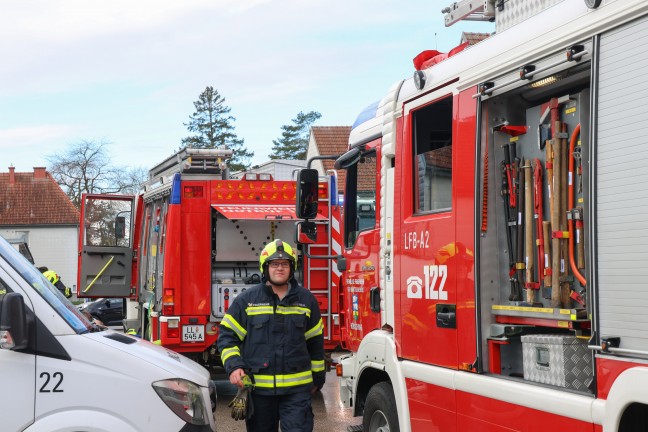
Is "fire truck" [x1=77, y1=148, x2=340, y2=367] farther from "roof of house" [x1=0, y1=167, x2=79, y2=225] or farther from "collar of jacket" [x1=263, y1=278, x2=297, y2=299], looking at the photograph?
"roof of house" [x1=0, y1=167, x2=79, y2=225]

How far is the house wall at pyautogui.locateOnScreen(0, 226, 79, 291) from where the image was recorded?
5072 centimetres

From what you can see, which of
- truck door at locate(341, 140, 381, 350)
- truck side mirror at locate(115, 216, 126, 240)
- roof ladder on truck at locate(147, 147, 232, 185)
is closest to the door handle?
truck door at locate(341, 140, 381, 350)

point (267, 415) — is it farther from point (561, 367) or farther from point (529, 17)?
point (529, 17)

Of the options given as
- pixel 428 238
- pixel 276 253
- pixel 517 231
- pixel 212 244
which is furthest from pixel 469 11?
pixel 212 244

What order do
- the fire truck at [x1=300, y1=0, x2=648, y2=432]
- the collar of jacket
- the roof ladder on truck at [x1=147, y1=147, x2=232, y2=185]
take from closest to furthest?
the fire truck at [x1=300, y1=0, x2=648, y2=432] → the collar of jacket → the roof ladder on truck at [x1=147, y1=147, x2=232, y2=185]

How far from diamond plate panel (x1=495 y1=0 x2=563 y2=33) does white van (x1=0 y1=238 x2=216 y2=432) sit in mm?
2645

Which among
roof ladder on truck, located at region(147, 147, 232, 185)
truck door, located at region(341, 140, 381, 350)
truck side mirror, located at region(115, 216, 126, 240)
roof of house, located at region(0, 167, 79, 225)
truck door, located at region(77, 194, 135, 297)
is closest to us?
truck door, located at region(341, 140, 381, 350)

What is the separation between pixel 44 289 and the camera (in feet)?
15.3

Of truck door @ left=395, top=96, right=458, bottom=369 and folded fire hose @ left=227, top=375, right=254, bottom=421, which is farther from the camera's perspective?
folded fire hose @ left=227, top=375, right=254, bottom=421

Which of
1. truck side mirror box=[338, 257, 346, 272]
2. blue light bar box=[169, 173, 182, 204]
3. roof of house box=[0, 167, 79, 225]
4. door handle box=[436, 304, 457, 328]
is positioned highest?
roof of house box=[0, 167, 79, 225]

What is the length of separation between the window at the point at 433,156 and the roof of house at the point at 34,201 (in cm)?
4838

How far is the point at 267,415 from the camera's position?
546cm

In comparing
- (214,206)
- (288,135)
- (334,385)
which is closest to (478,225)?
(214,206)

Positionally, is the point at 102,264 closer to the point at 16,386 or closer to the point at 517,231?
the point at 16,386
